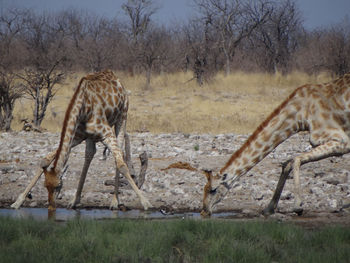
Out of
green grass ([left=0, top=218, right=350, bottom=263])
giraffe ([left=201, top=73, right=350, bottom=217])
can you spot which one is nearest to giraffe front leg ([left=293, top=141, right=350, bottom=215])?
giraffe ([left=201, top=73, right=350, bottom=217])

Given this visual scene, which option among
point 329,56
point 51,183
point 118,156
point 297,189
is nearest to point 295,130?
point 297,189

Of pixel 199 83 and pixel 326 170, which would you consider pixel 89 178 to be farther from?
pixel 199 83

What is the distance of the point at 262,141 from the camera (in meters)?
7.55

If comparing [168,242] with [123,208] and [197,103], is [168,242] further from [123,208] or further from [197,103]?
[197,103]

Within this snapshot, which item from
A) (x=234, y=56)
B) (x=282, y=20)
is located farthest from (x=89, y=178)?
(x=282, y=20)

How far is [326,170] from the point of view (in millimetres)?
11000

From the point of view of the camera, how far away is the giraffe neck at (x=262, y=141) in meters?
7.44

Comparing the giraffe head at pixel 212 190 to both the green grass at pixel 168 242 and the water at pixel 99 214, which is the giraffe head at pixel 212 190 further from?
the green grass at pixel 168 242

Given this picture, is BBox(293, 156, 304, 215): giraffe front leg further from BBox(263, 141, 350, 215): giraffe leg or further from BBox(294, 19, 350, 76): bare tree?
BBox(294, 19, 350, 76): bare tree

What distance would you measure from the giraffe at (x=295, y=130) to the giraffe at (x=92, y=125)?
1.47 meters

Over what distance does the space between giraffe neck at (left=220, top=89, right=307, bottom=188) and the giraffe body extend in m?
1.56

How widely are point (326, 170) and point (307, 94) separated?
365 cm

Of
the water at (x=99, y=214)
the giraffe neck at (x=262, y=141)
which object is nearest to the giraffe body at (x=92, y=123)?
the water at (x=99, y=214)

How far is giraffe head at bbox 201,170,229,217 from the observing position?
729 cm
